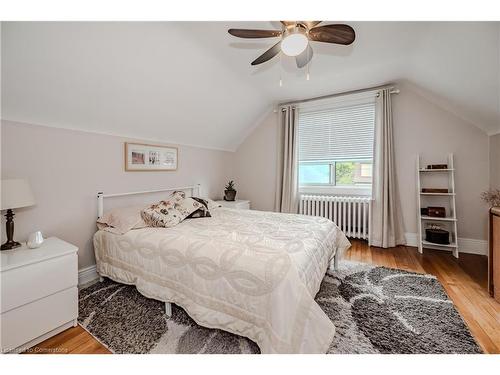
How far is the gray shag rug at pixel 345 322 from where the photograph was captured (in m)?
1.39

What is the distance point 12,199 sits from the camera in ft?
4.99

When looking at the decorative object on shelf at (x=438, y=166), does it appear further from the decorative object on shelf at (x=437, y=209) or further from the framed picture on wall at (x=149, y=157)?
the framed picture on wall at (x=149, y=157)

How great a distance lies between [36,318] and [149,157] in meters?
1.96

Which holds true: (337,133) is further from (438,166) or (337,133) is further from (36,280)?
(36,280)

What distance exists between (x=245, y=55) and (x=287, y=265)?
2340mm

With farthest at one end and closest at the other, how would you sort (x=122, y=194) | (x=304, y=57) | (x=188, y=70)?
(x=122, y=194) → (x=188, y=70) → (x=304, y=57)

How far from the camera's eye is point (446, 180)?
311cm

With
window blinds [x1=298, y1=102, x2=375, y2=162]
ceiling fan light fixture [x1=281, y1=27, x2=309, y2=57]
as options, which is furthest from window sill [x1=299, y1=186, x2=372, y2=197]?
ceiling fan light fixture [x1=281, y1=27, x2=309, y2=57]

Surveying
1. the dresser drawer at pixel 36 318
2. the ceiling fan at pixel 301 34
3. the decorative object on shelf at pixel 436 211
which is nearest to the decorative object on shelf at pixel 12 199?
the dresser drawer at pixel 36 318

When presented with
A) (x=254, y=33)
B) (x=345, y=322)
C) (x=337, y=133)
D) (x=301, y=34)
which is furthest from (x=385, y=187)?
(x=254, y=33)

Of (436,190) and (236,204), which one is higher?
(436,190)

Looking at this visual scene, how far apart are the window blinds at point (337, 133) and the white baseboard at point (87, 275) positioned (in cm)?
348

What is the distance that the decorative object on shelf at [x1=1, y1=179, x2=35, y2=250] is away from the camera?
150cm
